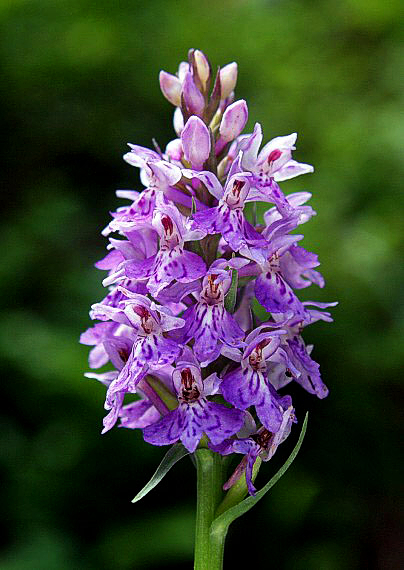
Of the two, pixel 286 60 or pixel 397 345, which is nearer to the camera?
pixel 397 345

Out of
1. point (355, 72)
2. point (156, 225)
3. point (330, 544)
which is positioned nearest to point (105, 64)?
point (355, 72)

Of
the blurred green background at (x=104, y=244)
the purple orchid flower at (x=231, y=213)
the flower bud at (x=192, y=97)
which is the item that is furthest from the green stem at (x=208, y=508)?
the blurred green background at (x=104, y=244)

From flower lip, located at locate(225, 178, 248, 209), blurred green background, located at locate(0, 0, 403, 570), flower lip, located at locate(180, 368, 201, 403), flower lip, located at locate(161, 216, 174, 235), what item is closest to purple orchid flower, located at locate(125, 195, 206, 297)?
flower lip, located at locate(161, 216, 174, 235)

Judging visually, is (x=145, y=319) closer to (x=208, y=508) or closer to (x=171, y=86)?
(x=208, y=508)

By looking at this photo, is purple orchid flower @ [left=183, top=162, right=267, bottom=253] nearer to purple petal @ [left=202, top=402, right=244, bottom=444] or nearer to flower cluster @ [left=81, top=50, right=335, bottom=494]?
flower cluster @ [left=81, top=50, right=335, bottom=494]

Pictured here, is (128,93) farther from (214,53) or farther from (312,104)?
(312,104)
